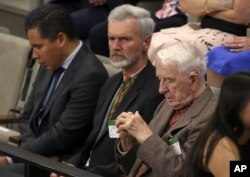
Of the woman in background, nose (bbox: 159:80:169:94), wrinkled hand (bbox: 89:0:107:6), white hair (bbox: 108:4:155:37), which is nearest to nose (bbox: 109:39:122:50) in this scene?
white hair (bbox: 108:4:155:37)

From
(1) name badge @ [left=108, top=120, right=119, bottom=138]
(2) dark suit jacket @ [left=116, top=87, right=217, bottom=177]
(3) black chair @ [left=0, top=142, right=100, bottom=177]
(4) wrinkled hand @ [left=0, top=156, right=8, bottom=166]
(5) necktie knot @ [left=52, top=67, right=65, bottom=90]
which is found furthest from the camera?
(5) necktie knot @ [left=52, top=67, right=65, bottom=90]

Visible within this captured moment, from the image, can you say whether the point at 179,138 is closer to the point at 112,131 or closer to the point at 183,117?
the point at 183,117

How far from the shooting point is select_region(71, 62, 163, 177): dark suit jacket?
4.12m

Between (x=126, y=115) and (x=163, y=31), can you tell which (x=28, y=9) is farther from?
(x=126, y=115)

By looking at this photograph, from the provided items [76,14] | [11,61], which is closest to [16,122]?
[11,61]

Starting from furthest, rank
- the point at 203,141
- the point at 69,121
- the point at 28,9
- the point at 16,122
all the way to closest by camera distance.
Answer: the point at 28,9 < the point at 16,122 < the point at 69,121 < the point at 203,141

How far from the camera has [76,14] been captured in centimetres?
583

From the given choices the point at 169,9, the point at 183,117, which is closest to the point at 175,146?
the point at 183,117

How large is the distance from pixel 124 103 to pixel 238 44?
665 mm

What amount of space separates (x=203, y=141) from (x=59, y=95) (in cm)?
153

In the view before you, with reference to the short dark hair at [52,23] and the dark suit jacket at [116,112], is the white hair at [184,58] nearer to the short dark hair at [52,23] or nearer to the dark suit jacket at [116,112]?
the dark suit jacket at [116,112]

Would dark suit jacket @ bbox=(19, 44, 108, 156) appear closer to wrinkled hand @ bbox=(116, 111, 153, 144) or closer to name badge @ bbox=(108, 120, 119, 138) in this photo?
name badge @ bbox=(108, 120, 119, 138)

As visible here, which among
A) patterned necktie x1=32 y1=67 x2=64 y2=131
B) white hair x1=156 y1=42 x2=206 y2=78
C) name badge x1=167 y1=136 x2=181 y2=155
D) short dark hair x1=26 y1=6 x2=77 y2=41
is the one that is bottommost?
patterned necktie x1=32 y1=67 x2=64 y2=131

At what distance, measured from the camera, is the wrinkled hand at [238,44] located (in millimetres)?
4199
